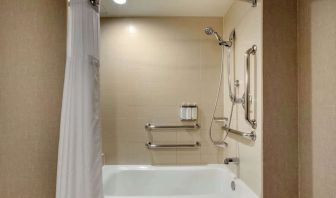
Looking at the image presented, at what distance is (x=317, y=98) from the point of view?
1.24 m

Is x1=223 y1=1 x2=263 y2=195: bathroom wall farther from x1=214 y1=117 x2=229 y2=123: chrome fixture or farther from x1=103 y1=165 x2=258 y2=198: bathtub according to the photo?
x1=103 y1=165 x2=258 y2=198: bathtub

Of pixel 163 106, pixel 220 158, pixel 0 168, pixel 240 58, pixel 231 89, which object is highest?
pixel 240 58

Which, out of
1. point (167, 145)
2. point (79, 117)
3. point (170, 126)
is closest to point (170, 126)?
point (170, 126)

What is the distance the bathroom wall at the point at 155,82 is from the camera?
2.52 metres

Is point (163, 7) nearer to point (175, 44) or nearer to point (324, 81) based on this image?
point (175, 44)

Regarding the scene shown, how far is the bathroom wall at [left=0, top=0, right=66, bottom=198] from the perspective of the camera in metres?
1.11

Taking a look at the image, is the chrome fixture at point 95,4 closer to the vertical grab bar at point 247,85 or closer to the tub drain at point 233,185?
the vertical grab bar at point 247,85

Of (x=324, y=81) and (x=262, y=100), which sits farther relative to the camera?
(x=262, y=100)

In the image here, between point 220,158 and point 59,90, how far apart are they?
6.04ft

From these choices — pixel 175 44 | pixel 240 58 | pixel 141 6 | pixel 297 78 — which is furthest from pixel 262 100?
pixel 141 6

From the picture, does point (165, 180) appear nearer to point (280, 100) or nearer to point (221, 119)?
point (221, 119)

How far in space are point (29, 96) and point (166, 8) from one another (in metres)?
1.64

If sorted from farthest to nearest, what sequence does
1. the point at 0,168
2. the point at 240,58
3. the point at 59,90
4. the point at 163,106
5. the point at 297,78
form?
the point at 163,106 → the point at 240,58 → the point at 297,78 → the point at 59,90 → the point at 0,168

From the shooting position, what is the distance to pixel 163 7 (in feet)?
7.67
